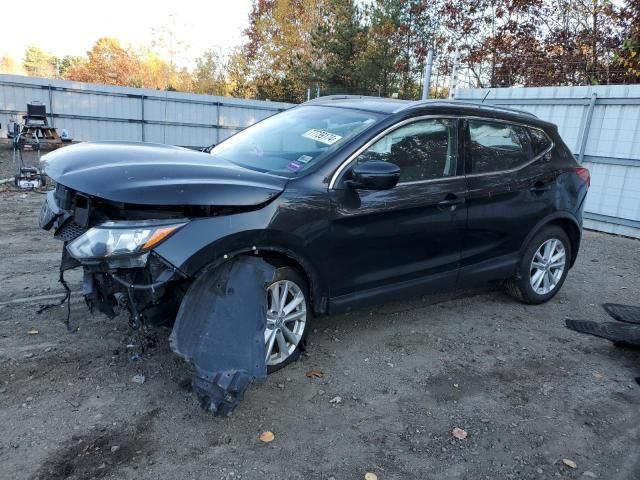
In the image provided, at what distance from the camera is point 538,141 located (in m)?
4.86

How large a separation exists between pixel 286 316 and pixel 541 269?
2.95 meters

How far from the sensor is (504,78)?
1952cm

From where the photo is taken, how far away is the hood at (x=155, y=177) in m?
2.77

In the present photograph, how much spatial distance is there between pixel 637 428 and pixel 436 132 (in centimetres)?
245

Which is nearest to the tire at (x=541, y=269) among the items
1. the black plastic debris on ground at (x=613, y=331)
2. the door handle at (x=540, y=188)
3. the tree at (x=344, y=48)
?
the door handle at (x=540, y=188)

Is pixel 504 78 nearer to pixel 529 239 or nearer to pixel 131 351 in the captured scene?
pixel 529 239

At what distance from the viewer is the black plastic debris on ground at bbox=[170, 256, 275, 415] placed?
2.74 meters

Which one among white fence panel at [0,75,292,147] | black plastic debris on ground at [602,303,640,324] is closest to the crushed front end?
black plastic debris on ground at [602,303,640,324]

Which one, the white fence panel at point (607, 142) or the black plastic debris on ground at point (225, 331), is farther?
the white fence panel at point (607, 142)

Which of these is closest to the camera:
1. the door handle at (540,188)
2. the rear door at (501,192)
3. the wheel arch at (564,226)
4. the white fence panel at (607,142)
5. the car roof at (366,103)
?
the car roof at (366,103)

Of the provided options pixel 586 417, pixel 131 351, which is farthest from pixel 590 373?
pixel 131 351

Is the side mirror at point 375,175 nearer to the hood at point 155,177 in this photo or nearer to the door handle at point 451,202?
the hood at point 155,177

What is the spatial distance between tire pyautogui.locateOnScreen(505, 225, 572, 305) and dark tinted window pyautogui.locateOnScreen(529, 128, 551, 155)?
75 cm

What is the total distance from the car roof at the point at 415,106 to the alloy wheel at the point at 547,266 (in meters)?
1.24
